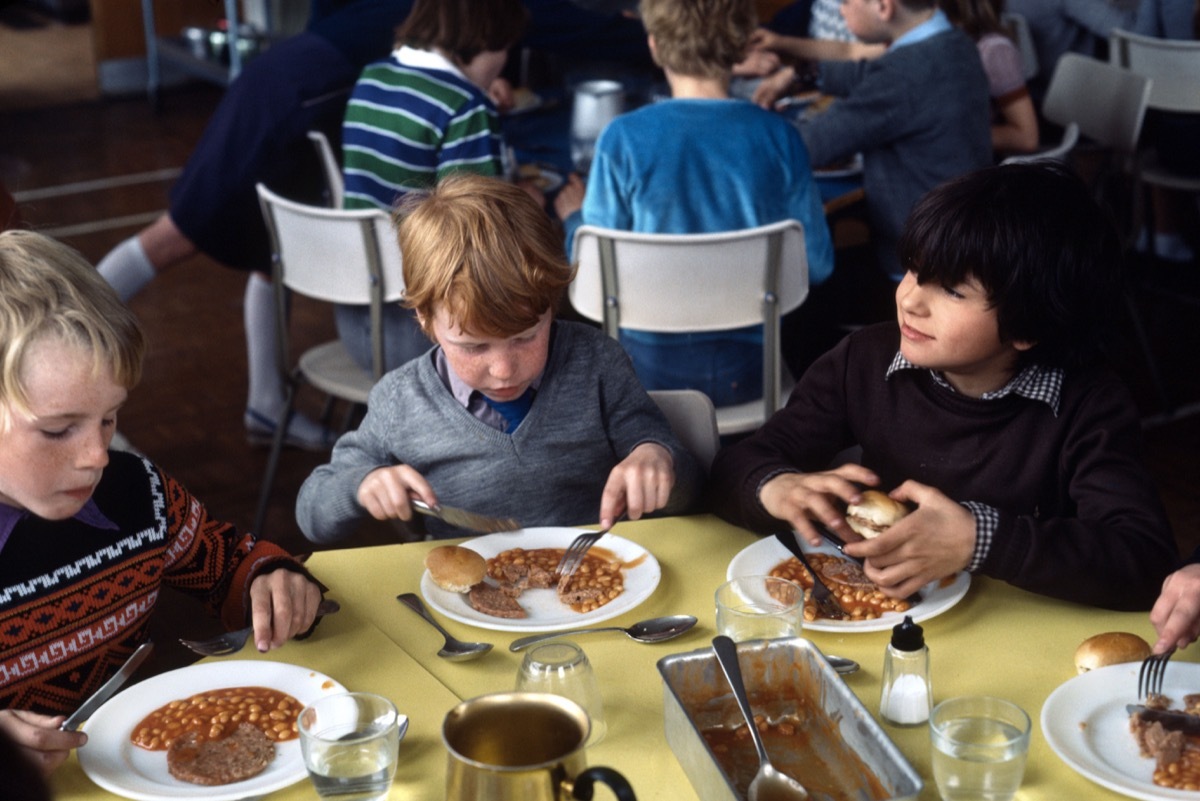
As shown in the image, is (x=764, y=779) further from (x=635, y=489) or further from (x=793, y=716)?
(x=635, y=489)

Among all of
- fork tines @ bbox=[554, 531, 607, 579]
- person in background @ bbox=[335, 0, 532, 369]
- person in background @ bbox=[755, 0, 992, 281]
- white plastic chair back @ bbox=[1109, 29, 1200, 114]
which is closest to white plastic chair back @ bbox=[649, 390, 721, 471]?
fork tines @ bbox=[554, 531, 607, 579]

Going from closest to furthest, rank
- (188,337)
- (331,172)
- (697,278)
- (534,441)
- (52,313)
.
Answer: (52,313) → (534,441) → (697,278) → (331,172) → (188,337)

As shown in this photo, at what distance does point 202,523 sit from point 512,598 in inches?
15.8

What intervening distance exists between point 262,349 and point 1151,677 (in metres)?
2.99

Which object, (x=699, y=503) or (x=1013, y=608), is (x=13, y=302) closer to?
(x=699, y=503)

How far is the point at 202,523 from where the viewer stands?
1.63 m

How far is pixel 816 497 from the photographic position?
62.8 inches

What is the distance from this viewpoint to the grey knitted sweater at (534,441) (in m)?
1.88

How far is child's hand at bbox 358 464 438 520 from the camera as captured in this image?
5.45ft

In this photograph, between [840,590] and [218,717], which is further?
[840,590]

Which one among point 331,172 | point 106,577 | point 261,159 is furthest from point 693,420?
point 261,159

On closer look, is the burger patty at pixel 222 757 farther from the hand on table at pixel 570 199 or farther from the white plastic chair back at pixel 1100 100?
the white plastic chair back at pixel 1100 100

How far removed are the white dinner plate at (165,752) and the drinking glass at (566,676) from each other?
0.71 ft

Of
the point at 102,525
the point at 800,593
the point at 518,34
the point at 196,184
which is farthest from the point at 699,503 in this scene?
the point at 196,184
